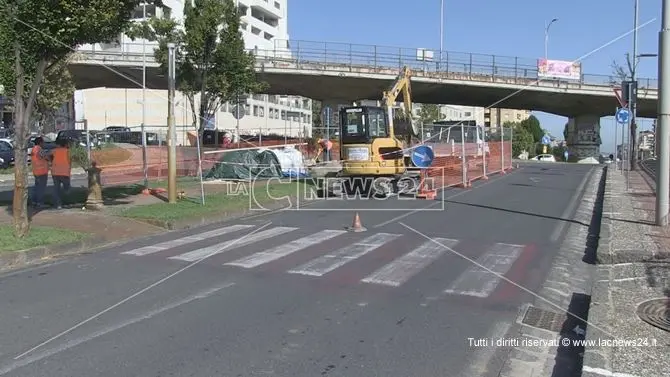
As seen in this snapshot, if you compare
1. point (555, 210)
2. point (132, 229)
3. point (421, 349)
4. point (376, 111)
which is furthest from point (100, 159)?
point (421, 349)

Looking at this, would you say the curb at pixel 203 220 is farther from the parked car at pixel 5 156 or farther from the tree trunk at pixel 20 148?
the parked car at pixel 5 156

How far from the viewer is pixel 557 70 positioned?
60.6 m

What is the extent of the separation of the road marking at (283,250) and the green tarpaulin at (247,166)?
12156 millimetres

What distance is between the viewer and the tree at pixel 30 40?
10484mm

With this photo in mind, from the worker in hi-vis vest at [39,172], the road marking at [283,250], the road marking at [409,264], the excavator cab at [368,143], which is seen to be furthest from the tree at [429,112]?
the road marking at [409,264]

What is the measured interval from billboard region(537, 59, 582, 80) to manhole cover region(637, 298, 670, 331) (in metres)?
56.0

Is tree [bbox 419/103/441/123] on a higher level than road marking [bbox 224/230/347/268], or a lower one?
higher

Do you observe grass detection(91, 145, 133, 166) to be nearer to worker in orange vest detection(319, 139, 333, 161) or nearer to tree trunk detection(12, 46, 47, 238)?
worker in orange vest detection(319, 139, 333, 161)

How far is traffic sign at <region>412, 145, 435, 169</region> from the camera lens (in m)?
21.6

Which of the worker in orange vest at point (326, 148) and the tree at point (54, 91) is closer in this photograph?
the worker in orange vest at point (326, 148)

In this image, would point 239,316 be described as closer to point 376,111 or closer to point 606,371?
point 606,371

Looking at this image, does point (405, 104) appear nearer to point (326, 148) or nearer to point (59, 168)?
point (326, 148)

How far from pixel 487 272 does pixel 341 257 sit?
2.25 meters

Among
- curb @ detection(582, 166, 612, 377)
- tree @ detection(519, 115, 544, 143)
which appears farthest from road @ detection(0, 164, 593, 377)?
tree @ detection(519, 115, 544, 143)
